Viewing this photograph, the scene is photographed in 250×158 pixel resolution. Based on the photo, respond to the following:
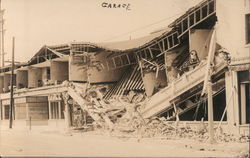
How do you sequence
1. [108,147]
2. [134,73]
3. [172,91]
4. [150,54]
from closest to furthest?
[108,147]
[172,91]
[150,54]
[134,73]

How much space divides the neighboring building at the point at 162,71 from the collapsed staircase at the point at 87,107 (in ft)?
0.12

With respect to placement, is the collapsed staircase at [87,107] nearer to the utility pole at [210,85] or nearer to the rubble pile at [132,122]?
the rubble pile at [132,122]

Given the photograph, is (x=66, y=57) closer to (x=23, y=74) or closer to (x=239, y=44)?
(x=23, y=74)

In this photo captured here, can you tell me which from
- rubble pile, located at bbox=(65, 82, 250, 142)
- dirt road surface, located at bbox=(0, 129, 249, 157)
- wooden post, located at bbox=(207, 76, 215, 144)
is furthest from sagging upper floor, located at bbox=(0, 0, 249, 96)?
dirt road surface, located at bbox=(0, 129, 249, 157)

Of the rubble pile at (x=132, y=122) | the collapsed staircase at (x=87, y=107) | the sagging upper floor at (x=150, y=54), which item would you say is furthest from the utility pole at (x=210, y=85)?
the collapsed staircase at (x=87, y=107)

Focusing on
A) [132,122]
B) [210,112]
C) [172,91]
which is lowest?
[132,122]

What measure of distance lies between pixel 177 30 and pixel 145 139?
9.70 feet

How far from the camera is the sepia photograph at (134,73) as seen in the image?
28.1 ft

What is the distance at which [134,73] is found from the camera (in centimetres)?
1091

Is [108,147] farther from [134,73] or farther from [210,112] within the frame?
[210,112]

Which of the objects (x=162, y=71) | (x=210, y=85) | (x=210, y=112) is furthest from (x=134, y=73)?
(x=210, y=112)

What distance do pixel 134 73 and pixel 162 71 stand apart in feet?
3.47

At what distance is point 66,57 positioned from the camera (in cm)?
1282

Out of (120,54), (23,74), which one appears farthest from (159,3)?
(23,74)
